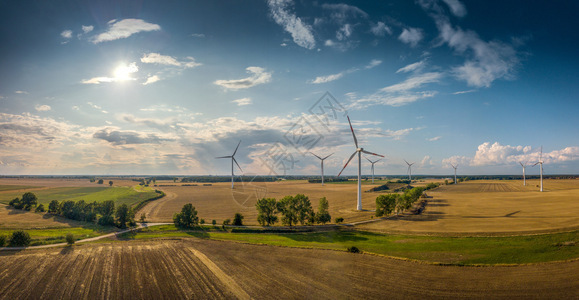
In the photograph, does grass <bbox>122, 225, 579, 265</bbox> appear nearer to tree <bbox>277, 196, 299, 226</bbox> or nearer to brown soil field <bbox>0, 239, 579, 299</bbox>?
brown soil field <bbox>0, 239, 579, 299</bbox>

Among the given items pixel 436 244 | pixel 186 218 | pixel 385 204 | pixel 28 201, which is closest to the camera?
pixel 436 244

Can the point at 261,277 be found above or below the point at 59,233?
above

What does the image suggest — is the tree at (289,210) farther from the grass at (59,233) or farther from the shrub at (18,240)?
the shrub at (18,240)

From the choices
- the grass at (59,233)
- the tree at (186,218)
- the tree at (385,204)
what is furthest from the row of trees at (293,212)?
the grass at (59,233)

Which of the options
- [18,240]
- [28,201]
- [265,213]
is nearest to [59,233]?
[18,240]

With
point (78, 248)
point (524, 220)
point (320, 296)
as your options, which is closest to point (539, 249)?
point (524, 220)

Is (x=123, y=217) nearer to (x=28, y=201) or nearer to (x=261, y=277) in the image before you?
(x=261, y=277)

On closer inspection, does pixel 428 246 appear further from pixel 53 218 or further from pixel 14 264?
pixel 53 218
